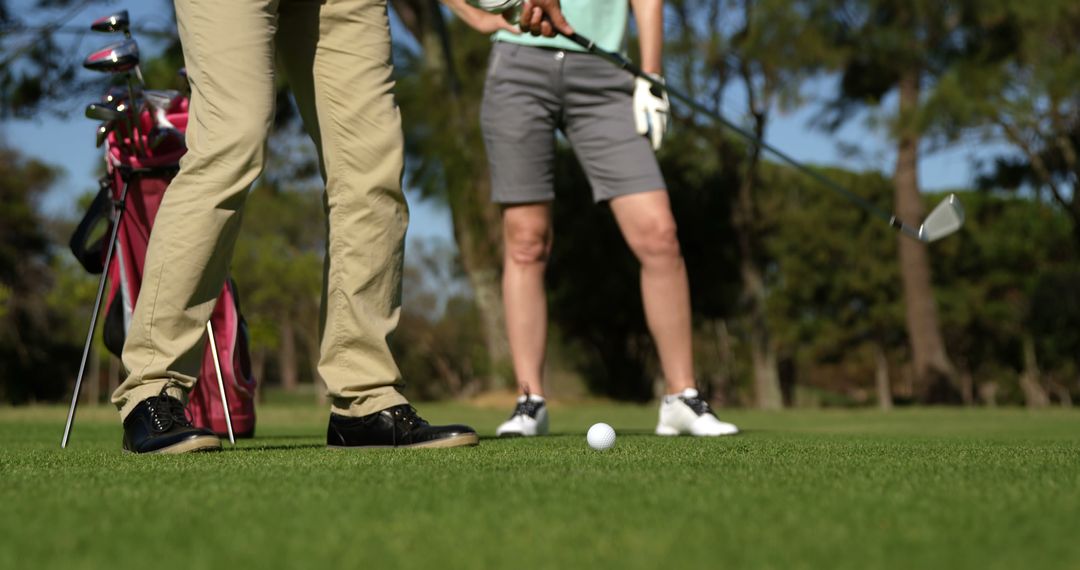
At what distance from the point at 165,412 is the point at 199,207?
1.76 feet

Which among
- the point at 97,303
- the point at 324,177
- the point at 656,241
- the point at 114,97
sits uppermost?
the point at 114,97

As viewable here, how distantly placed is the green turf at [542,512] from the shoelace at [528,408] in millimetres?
1590

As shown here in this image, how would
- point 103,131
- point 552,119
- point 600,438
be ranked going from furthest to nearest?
point 552,119, point 103,131, point 600,438

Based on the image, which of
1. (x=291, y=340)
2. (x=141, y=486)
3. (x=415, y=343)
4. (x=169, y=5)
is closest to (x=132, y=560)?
(x=141, y=486)

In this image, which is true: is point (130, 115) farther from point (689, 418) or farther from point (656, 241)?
point (689, 418)

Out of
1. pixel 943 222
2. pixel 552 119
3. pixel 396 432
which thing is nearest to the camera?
pixel 396 432

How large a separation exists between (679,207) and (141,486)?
2565 cm

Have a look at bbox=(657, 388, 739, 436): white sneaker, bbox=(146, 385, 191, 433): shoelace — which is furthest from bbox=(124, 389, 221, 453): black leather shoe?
bbox=(657, 388, 739, 436): white sneaker

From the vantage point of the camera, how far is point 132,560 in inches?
61.7

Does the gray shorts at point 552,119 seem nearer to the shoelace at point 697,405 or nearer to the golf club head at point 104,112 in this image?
the shoelace at point 697,405

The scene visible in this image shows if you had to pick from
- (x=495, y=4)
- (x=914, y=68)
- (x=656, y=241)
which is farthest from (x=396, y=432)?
(x=914, y=68)

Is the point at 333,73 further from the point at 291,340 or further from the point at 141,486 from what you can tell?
the point at 291,340

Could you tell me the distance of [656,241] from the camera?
478 centimetres

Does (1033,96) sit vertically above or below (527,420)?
above
